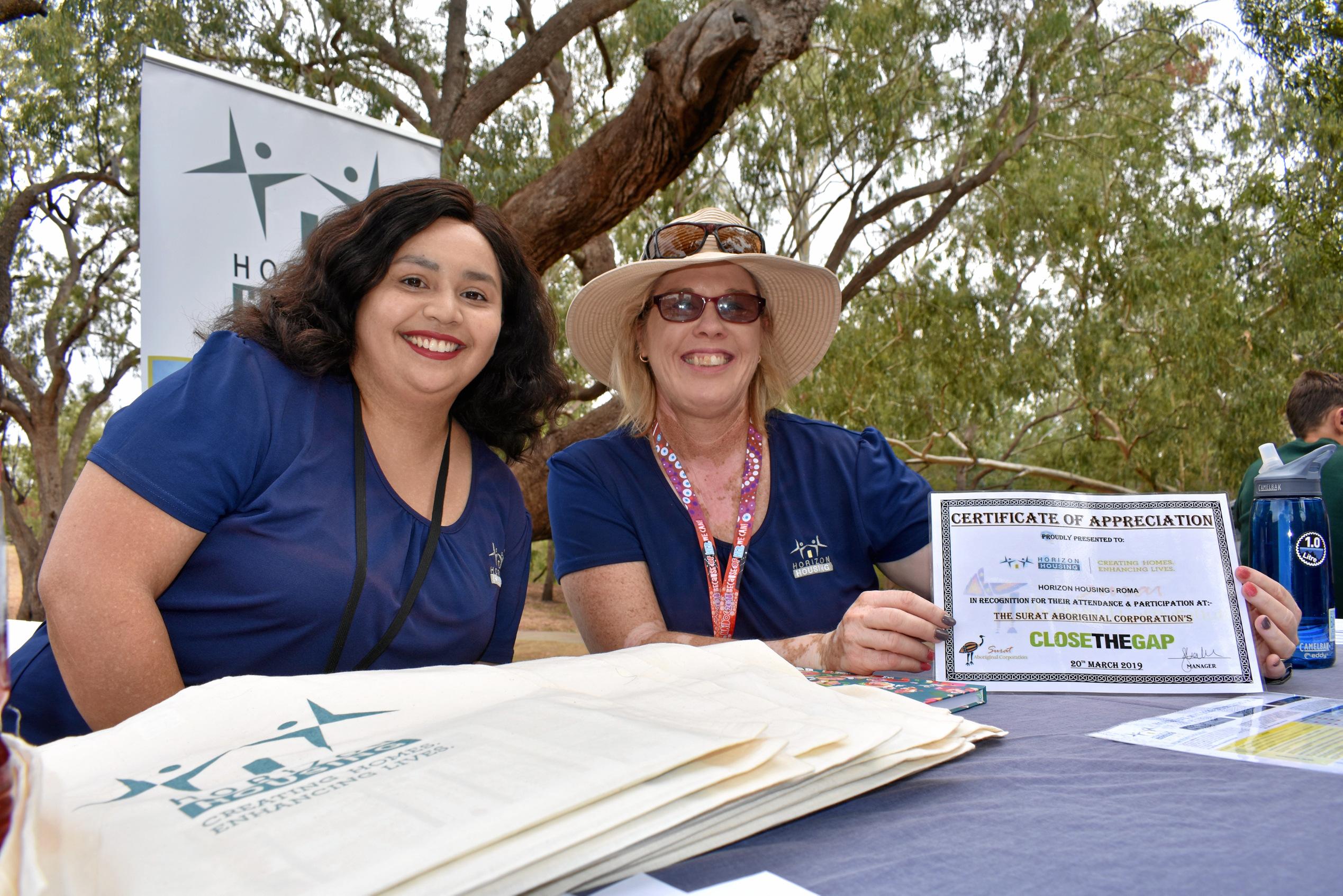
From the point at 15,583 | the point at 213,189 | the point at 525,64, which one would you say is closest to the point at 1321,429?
the point at 213,189

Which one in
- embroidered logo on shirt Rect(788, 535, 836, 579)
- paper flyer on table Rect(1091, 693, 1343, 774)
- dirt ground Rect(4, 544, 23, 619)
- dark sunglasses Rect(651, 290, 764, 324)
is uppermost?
dark sunglasses Rect(651, 290, 764, 324)

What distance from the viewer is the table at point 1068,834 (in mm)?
676

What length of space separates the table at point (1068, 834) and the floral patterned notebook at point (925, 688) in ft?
0.69

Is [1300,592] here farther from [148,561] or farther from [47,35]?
[47,35]

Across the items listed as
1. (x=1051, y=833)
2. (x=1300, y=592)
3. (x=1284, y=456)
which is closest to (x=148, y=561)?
(x=1051, y=833)

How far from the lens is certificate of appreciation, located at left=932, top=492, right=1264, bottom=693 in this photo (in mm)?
1399

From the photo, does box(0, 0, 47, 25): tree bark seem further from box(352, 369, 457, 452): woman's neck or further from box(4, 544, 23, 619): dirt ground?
box(4, 544, 23, 619): dirt ground

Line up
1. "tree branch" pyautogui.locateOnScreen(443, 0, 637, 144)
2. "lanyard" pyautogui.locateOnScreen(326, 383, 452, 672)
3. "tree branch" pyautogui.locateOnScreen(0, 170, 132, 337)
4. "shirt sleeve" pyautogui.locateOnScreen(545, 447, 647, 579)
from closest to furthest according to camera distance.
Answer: "lanyard" pyautogui.locateOnScreen(326, 383, 452, 672) → "shirt sleeve" pyautogui.locateOnScreen(545, 447, 647, 579) → "tree branch" pyautogui.locateOnScreen(443, 0, 637, 144) → "tree branch" pyautogui.locateOnScreen(0, 170, 132, 337)

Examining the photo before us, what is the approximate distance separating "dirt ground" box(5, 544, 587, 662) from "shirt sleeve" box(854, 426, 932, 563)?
21.0 ft

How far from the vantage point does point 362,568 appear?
5.58ft

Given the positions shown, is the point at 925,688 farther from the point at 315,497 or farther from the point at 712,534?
the point at 315,497

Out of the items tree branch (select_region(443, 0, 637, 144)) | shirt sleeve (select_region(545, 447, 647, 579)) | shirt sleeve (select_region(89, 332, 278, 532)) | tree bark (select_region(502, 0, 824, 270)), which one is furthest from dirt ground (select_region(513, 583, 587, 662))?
shirt sleeve (select_region(89, 332, 278, 532))

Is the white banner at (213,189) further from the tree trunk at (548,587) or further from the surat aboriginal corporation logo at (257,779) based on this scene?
the tree trunk at (548,587)
